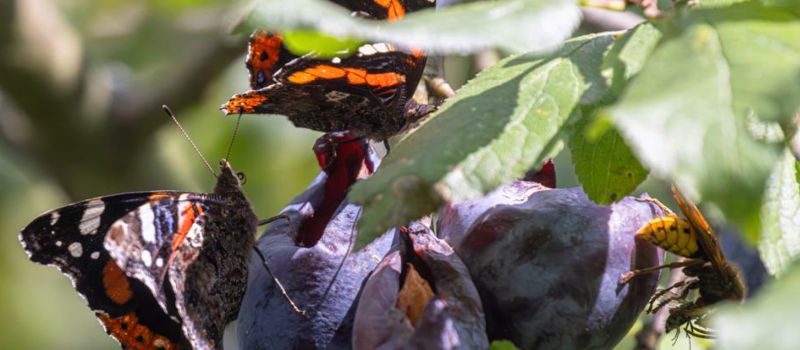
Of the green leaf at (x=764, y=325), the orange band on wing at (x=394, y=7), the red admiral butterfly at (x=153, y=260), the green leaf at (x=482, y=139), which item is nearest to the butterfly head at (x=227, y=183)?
the red admiral butterfly at (x=153, y=260)

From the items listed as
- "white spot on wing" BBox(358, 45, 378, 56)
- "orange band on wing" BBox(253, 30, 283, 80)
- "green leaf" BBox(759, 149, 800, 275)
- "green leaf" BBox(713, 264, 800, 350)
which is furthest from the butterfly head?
"green leaf" BBox(713, 264, 800, 350)

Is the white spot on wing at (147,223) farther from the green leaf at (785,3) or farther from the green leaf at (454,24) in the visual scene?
the green leaf at (785,3)

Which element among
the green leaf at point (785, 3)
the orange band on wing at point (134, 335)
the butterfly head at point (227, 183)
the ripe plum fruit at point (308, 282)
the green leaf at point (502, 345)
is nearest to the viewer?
the green leaf at point (785, 3)

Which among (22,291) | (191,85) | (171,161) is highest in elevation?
(191,85)

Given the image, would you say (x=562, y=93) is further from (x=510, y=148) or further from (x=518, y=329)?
(x=518, y=329)

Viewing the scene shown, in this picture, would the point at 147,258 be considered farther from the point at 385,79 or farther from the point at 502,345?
the point at 502,345

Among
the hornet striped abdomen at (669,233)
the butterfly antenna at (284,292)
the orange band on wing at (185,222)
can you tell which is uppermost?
the orange band on wing at (185,222)

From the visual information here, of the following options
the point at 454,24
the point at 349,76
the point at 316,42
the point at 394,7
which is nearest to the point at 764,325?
the point at 454,24

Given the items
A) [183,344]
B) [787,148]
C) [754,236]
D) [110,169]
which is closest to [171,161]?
[110,169]
